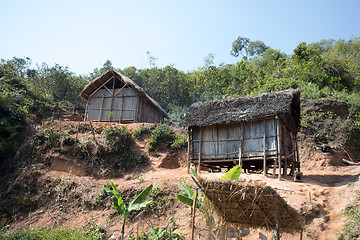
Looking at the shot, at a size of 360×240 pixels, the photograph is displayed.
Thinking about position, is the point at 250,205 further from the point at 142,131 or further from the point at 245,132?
the point at 142,131

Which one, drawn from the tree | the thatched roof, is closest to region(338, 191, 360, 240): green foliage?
the thatched roof

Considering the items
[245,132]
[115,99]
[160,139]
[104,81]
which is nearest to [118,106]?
[115,99]

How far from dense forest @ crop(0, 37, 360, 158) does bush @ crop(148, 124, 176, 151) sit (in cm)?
Answer: 732

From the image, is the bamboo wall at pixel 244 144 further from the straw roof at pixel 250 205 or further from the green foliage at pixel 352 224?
the straw roof at pixel 250 205

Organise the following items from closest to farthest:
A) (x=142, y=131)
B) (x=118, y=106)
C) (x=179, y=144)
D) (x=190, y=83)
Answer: (x=179, y=144) < (x=142, y=131) < (x=118, y=106) < (x=190, y=83)

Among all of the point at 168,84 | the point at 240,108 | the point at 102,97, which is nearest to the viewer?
the point at 240,108

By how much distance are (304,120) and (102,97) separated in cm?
1371

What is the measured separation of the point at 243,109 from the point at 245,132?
41.6 inches

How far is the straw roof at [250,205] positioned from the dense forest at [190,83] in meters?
12.0

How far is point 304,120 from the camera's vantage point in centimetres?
1758

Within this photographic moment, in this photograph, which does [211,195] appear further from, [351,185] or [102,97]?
[102,97]

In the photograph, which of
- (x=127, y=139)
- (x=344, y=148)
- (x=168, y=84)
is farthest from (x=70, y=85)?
(x=344, y=148)

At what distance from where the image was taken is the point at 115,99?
2031cm

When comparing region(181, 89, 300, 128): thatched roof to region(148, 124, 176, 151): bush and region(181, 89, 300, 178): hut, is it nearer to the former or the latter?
region(181, 89, 300, 178): hut
